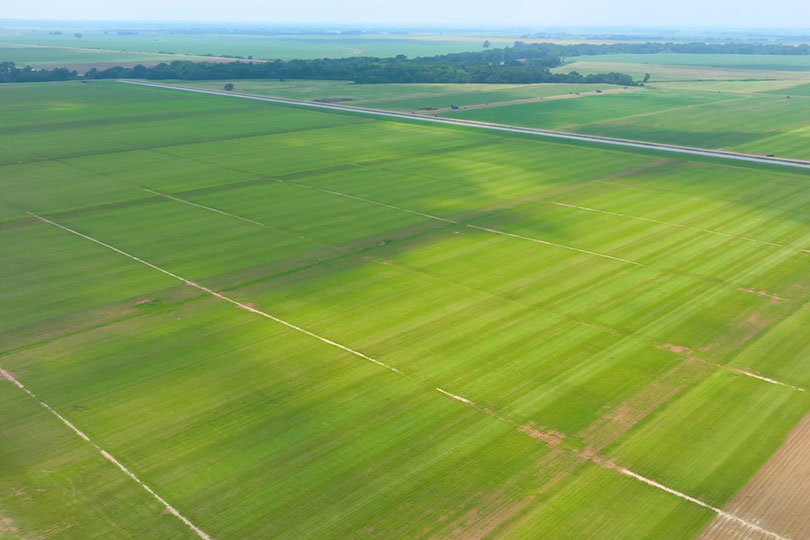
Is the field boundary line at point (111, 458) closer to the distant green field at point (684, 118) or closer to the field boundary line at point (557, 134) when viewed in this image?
the field boundary line at point (557, 134)

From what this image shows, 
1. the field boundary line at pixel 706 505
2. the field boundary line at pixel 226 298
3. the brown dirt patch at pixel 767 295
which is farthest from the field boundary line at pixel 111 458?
the brown dirt patch at pixel 767 295

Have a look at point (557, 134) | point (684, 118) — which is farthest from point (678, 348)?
point (684, 118)

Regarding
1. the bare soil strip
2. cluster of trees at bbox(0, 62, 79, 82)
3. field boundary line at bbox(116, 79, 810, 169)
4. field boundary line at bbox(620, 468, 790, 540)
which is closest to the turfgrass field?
field boundary line at bbox(620, 468, 790, 540)

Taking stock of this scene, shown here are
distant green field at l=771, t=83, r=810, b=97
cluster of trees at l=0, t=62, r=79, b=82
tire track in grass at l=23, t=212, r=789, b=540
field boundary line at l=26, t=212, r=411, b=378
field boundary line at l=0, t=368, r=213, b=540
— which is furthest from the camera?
cluster of trees at l=0, t=62, r=79, b=82

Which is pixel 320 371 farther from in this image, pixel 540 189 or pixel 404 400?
pixel 540 189

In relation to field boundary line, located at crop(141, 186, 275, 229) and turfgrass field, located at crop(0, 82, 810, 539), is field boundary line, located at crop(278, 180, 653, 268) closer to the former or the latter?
turfgrass field, located at crop(0, 82, 810, 539)

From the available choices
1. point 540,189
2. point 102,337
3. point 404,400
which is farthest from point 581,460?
point 540,189
